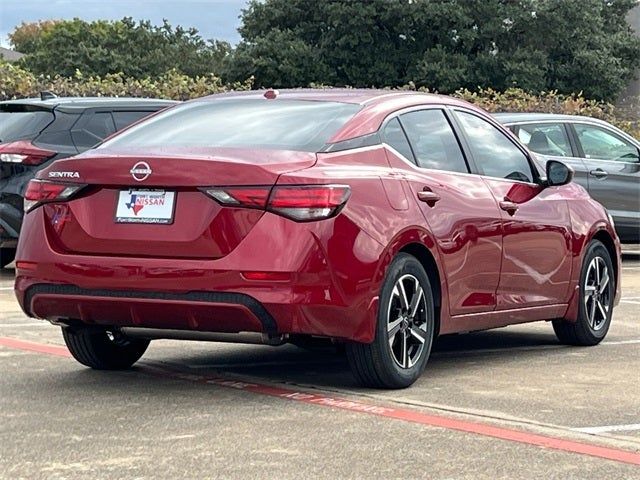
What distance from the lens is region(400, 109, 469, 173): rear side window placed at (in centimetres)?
739

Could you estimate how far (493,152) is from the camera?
8.18 m

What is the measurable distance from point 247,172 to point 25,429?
4.95 ft

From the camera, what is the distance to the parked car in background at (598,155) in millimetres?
14820

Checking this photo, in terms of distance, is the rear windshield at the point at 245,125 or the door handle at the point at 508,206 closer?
the rear windshield at the point at 245,125

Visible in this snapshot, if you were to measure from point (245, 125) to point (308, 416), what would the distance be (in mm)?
1716

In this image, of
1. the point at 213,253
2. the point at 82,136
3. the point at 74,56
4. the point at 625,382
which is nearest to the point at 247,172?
the point at 213,253

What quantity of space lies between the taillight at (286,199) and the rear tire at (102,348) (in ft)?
4.44

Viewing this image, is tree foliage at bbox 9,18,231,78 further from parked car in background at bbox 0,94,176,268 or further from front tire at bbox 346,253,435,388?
front tire at bbox 346,253,435,388

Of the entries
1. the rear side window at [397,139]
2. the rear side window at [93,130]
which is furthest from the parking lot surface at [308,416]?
the rear side window at [93,130]

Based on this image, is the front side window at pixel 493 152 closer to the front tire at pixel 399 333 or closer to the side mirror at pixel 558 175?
the side mirror at pixel 558 175

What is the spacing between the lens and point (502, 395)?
6.70 meters

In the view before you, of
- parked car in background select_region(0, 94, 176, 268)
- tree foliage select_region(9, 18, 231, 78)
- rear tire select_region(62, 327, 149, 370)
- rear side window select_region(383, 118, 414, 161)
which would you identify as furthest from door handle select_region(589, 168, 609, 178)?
tree foliage select_region(9, 18, 231, 78)

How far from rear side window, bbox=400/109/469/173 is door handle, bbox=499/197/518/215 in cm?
30

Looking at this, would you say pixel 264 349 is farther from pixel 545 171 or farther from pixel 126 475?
pixel 126 475
